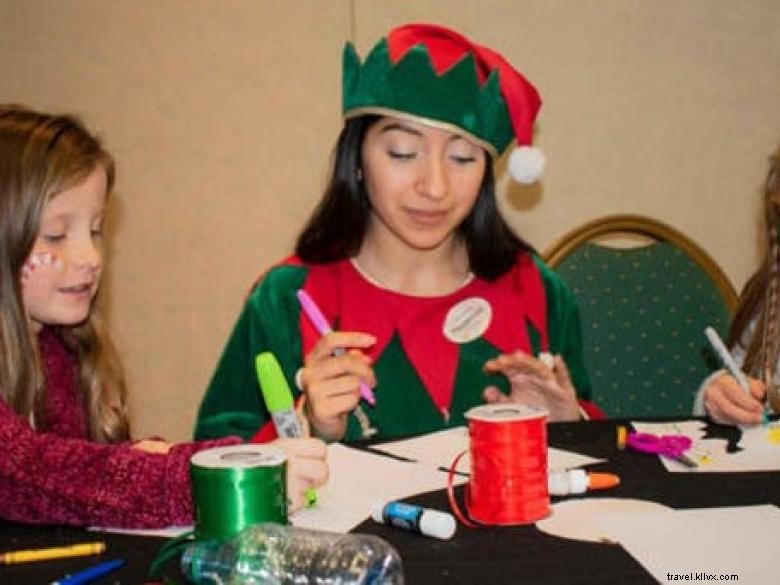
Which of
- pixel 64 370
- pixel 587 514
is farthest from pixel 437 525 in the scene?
Answer: pixel 64 370

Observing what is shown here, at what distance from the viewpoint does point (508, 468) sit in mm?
985

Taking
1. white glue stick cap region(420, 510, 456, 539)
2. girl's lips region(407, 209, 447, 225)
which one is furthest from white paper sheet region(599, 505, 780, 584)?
girl's lips region(407, 209, 447, 225)

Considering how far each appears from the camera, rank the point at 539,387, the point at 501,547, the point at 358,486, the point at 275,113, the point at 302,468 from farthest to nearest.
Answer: the point at 275,113 → the point at 539,387 → the point at 358,486 → the point at 302,468 → the point at 501,547

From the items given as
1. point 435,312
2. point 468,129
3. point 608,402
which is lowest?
point 608,402

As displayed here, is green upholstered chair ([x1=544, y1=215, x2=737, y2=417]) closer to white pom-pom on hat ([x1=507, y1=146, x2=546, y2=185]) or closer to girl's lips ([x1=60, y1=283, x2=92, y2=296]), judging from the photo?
white pom-pom on hat ([x1=507, y1=146, x2=546, y2=185])

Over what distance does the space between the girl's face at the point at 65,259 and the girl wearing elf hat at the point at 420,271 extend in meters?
0.38

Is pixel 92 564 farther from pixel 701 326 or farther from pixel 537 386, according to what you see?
pixel 701 326

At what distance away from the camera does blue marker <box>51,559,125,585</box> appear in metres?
0.85

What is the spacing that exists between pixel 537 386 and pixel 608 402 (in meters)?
0.75

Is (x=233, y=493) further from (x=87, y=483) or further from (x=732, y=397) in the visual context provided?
(x=732, y=397)

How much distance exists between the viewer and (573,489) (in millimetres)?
1077

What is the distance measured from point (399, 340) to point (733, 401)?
0.59 m

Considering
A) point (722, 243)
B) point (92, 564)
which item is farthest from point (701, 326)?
point (92, 564)

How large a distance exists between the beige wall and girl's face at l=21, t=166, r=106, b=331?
137 centimetres
